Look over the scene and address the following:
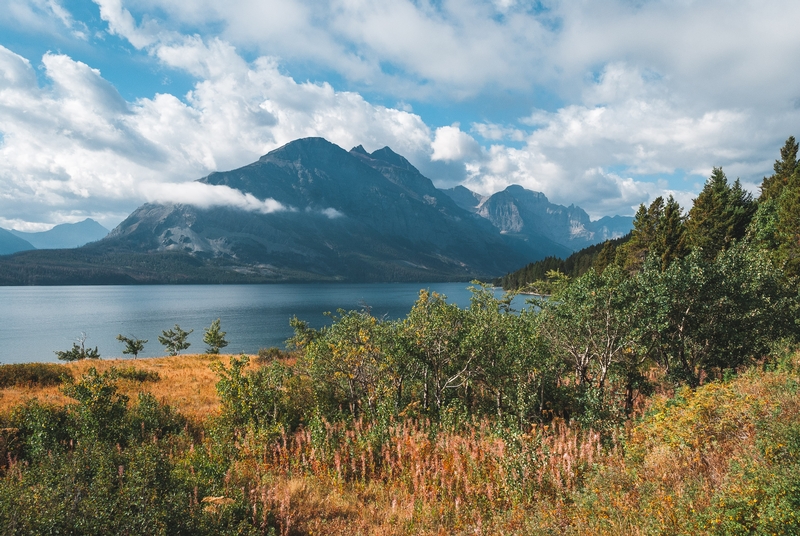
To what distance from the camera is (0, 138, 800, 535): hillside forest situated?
6594 mm

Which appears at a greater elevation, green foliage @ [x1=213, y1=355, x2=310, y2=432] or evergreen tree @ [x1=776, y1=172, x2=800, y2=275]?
evergreen tree @ [x1=776, y1=172, x2=800, y2=275]

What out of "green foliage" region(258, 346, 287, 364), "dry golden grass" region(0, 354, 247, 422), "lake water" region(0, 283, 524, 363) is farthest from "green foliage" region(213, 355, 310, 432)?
"lake water" region(0, 283, 524, 363)

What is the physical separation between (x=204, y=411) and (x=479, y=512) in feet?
46.5

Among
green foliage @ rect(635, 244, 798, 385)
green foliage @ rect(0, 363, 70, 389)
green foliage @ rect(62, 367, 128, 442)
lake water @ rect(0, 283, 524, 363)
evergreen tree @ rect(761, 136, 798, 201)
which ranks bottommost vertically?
lake water @ rect(0, 283, 524, 363)

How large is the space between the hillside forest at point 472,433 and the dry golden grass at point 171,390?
30.5 inches

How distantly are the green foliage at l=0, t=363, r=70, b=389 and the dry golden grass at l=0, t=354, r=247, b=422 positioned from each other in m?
0.95

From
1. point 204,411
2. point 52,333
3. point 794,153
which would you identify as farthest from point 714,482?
point 52,333

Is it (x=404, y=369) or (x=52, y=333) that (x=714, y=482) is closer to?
(x=404, y=369)

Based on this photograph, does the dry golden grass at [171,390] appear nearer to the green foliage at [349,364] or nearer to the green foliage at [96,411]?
the green foliage at [96,411]

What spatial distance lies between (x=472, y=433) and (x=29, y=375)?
2567 cm

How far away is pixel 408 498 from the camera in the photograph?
9.02 metres

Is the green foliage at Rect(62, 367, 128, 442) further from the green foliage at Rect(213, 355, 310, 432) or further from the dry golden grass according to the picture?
the dry golden grass

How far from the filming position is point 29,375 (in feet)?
74.4

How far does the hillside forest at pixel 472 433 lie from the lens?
21.6 feet
